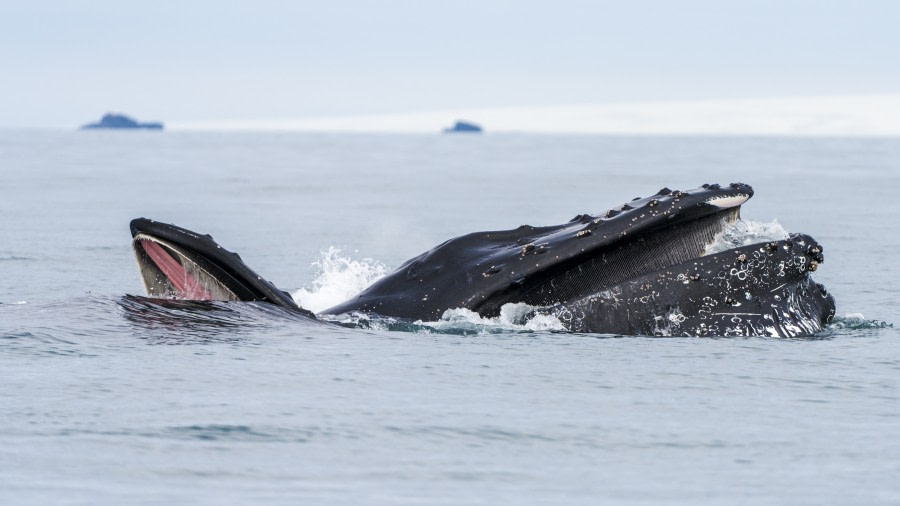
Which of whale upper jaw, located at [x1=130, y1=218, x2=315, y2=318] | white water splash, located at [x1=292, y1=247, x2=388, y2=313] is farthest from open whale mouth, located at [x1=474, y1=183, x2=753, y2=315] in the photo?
white water splash, located at [x1=292, y1=247, x2=388, y2=313]

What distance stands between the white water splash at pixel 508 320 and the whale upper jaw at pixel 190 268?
4.13ft

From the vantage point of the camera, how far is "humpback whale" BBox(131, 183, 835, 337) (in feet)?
29.8

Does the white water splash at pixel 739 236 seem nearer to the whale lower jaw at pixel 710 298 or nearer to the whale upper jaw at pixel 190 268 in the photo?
the whale lower jaw at pixel 710 298

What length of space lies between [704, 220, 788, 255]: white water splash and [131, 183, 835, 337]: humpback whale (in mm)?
58

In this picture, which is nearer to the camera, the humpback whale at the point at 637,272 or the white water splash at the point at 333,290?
the humpback whale at the point at 637,272

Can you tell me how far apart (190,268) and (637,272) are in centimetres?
317

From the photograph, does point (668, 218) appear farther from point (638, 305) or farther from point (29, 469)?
point (29, 469)

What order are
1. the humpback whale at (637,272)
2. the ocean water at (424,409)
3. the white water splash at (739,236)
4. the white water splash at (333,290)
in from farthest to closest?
the white water splash at (333,290) → the white water splash at (739,236) → the humpback whale at (637,272) → the ocean water at (424,409)

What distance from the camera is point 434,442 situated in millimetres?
7055

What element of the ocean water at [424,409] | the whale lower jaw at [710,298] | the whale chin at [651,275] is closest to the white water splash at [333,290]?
the ocean water at [424,409]

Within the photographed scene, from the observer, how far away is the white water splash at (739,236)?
9.31 m

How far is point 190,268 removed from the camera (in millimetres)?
9734

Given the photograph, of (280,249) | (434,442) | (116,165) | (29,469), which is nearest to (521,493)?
(434,442)

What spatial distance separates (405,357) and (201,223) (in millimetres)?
16819
